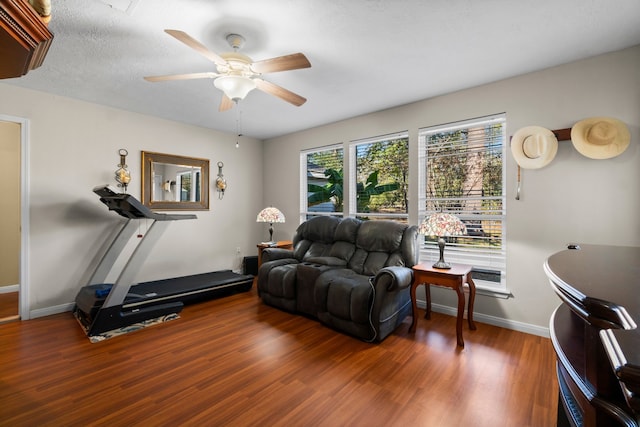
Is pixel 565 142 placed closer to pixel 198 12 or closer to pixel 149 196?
pixel 198 12

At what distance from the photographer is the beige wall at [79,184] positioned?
132 inches

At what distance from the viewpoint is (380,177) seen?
417 cm

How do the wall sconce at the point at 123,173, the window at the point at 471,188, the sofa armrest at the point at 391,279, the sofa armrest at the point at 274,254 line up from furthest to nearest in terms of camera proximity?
the sofa armrest at the point at 274,254, the wall sconce at the point at 123,173, the window at the point at 471,188, the sofa armrest at the point at 391,279

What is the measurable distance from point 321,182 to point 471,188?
7.69 ft

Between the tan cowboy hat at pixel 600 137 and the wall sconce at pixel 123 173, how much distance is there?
5.08 m

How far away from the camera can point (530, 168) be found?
2848 mm

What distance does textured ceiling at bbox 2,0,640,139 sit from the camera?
194 cm

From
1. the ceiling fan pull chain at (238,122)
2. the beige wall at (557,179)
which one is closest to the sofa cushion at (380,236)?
the beige wall at (557,179)

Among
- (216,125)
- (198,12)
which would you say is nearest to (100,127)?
(216,125)

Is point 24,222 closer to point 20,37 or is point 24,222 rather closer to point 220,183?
point 220,183

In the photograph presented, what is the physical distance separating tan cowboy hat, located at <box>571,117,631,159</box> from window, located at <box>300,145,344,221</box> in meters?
2.80

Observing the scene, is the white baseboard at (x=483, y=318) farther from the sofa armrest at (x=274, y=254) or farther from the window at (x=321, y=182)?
the window at (x=321, y=182)

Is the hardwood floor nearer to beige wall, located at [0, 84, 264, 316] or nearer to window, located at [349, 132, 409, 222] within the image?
beige wall, located at [0, 84, 264, 316]

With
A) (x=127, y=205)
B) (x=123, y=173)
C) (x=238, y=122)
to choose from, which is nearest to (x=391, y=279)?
(x=127, y=205)
